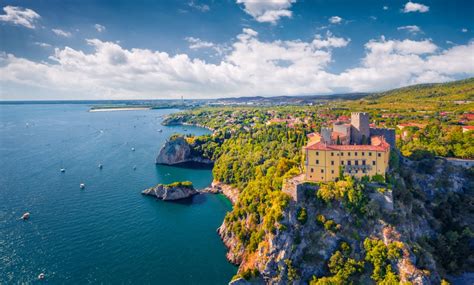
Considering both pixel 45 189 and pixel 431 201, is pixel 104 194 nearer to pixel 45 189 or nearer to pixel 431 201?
pixel 45 189

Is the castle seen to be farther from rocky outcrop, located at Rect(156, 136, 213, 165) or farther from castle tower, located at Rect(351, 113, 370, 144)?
rocky outcrop, located at Rect(156, 136, 213, 165)

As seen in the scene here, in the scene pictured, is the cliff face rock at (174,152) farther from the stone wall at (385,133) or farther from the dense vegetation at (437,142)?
the stone wall at (385,133)

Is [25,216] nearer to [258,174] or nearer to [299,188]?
[258,174]

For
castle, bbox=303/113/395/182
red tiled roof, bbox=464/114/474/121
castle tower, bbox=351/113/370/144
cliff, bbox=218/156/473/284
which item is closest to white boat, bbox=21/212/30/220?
cliff, bbox=218/156/473/284

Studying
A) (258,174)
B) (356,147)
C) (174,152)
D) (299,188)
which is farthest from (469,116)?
(174,152)

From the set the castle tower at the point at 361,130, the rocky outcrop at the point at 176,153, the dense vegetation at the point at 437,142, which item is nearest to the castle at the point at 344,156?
the castle tower at the point at 361,130

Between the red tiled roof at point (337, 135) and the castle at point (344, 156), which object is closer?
the castle at point (344, 156)
